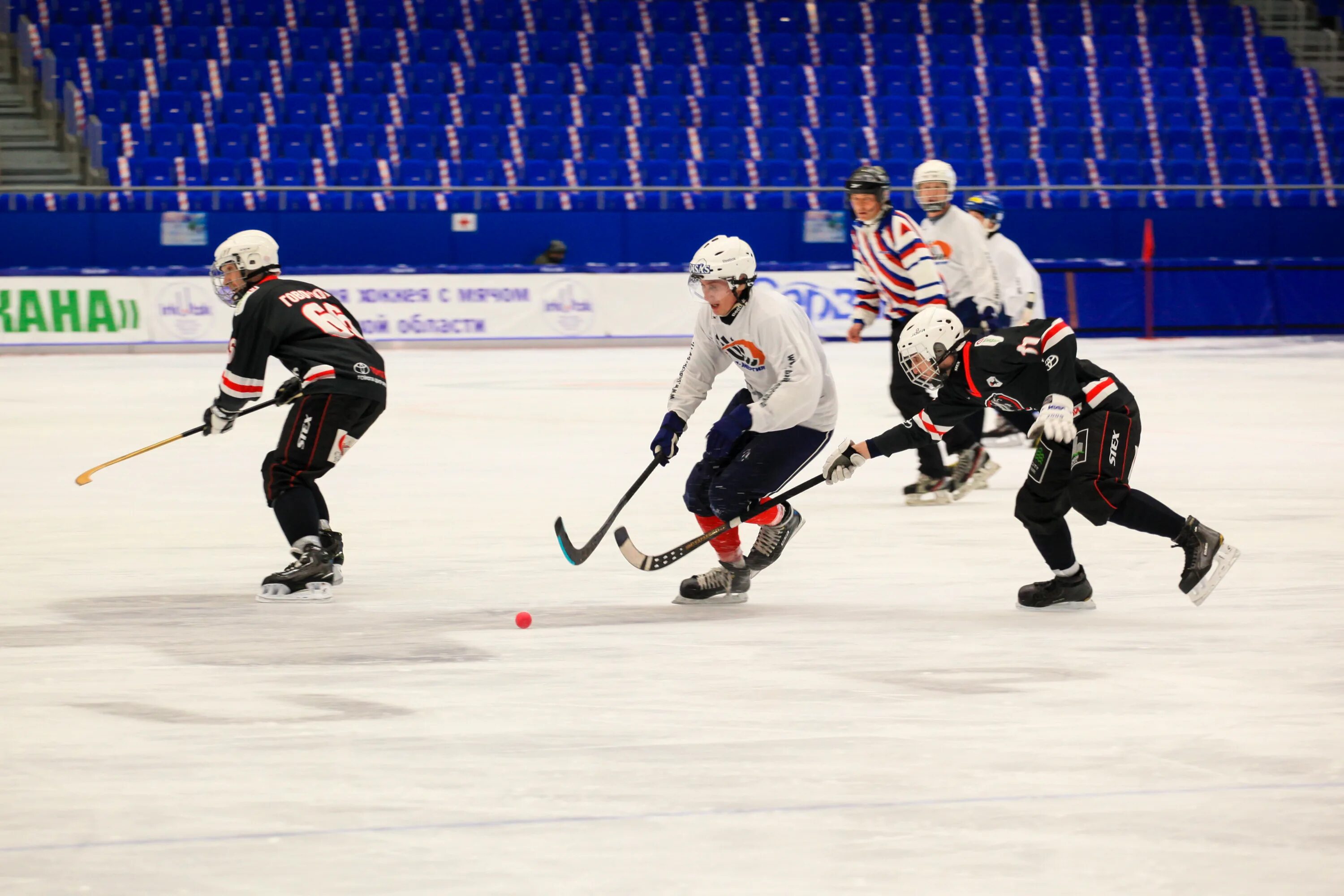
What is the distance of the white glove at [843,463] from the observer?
20.8ft

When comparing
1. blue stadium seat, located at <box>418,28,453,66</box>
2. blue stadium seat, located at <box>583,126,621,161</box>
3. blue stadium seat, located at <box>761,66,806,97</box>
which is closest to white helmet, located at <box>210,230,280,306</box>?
blue stadium seat, located at <box>583,126,621,161</box>

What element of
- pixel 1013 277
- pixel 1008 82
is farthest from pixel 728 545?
pixel 1008 82

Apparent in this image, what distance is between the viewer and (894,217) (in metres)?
10.0

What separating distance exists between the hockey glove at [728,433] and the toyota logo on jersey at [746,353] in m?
0.16

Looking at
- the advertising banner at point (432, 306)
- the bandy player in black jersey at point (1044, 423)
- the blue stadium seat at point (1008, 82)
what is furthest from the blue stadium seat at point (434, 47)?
the bandy player in black jersey at point (1044, 423)

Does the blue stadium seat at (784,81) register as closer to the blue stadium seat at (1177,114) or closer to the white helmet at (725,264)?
the blue stadium seat at (1177,114)

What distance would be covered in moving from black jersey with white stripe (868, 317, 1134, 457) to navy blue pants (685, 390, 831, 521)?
40 centimetres

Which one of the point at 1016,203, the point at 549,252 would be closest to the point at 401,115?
the point at 549,252

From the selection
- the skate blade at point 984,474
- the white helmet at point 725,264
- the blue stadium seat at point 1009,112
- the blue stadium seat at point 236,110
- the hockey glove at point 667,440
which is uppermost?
the white helmet at point 725,264

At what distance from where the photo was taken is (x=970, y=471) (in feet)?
32.0

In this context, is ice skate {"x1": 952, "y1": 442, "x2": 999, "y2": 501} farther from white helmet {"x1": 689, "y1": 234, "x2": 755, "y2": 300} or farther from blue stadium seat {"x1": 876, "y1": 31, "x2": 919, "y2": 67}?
blue stadium seat {"x1": 876, "y1": 31, "x2": 919, "y2": 67}

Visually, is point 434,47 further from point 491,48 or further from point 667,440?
point 667,440

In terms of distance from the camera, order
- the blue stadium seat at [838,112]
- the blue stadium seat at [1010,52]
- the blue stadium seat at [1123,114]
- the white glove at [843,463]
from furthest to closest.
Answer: the blue stadium seat at [1010,52], the blue stadium seat at [1123,114], the blue stadium seat at [838,112], the white glove at [843,463]

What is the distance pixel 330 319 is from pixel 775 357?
1733mm
